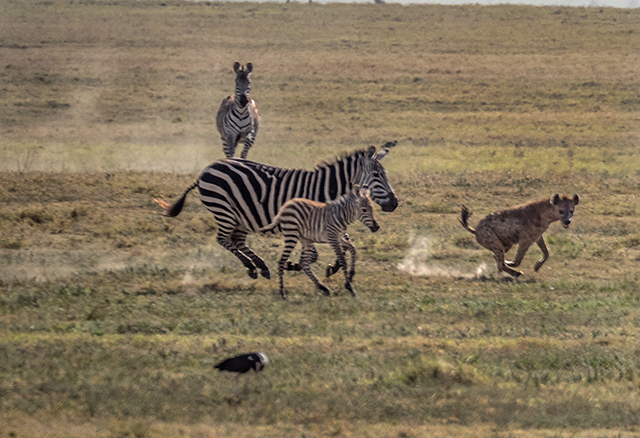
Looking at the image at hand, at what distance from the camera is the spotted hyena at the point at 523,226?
12.4 metres

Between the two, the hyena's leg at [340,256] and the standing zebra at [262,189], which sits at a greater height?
the standing zebra at [262,189]

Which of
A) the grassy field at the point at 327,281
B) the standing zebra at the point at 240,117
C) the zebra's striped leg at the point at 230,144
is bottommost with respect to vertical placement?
the grassy field at the point at 327,281

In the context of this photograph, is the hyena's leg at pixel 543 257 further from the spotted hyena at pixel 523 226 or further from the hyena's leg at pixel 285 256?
the hyena's leg at pixel 285 256

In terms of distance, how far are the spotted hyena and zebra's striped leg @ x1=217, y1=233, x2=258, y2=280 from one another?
11.9 feet

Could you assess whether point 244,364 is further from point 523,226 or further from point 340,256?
point 523,226

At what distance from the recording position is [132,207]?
16.4 meters

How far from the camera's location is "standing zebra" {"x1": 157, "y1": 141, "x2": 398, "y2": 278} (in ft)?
38.9

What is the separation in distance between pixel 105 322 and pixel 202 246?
4.29m

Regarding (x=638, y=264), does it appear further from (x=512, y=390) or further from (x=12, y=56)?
(x=12, y=56)

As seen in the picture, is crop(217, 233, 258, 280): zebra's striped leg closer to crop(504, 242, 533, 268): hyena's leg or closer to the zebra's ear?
the zebra's ear

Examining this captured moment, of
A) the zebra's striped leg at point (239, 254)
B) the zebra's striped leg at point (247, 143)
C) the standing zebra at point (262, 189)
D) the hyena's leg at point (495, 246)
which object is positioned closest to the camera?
the zebra's striped leg at point (239, 254)

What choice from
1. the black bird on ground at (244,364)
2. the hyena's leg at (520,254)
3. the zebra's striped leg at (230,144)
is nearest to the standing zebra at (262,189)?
the hyena's leg at (520,254)

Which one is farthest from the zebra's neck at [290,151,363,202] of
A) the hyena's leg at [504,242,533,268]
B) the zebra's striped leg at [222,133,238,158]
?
the zebra's striped leg at [222,133,238,158]

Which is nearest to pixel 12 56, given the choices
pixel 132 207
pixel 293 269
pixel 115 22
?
pixel 115 22
